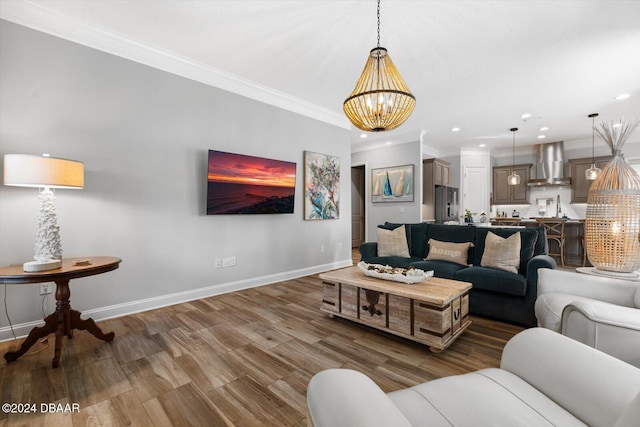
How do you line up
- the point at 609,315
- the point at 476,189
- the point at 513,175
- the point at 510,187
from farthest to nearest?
the point at 476,189 < the point at 510,187 < the point at 513,175 < the point at 609,315

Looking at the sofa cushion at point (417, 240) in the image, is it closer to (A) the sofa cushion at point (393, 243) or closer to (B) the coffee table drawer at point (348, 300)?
(A) the sofa cushion at point (393, 243)

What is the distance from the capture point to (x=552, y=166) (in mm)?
7043

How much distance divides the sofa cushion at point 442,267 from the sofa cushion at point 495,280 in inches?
2.9

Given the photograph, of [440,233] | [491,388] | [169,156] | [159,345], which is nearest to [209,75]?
[169,156]

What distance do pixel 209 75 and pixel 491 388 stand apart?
3960mm

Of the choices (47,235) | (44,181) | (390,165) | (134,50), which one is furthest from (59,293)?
(390,165)

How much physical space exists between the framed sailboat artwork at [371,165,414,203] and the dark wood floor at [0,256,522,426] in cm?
389

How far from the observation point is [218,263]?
3.63 meters

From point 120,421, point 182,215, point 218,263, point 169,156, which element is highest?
point 169,156

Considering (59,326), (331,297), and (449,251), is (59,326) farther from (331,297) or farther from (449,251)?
(449,251)

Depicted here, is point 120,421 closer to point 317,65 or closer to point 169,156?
point 169,156

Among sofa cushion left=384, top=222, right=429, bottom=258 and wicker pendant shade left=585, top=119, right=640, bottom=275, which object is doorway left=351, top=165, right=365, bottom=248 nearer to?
sofa cushion left=384, top=222, right=429, bottom=258

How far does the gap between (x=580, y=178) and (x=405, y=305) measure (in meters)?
7.21

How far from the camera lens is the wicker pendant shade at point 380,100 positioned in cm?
213
